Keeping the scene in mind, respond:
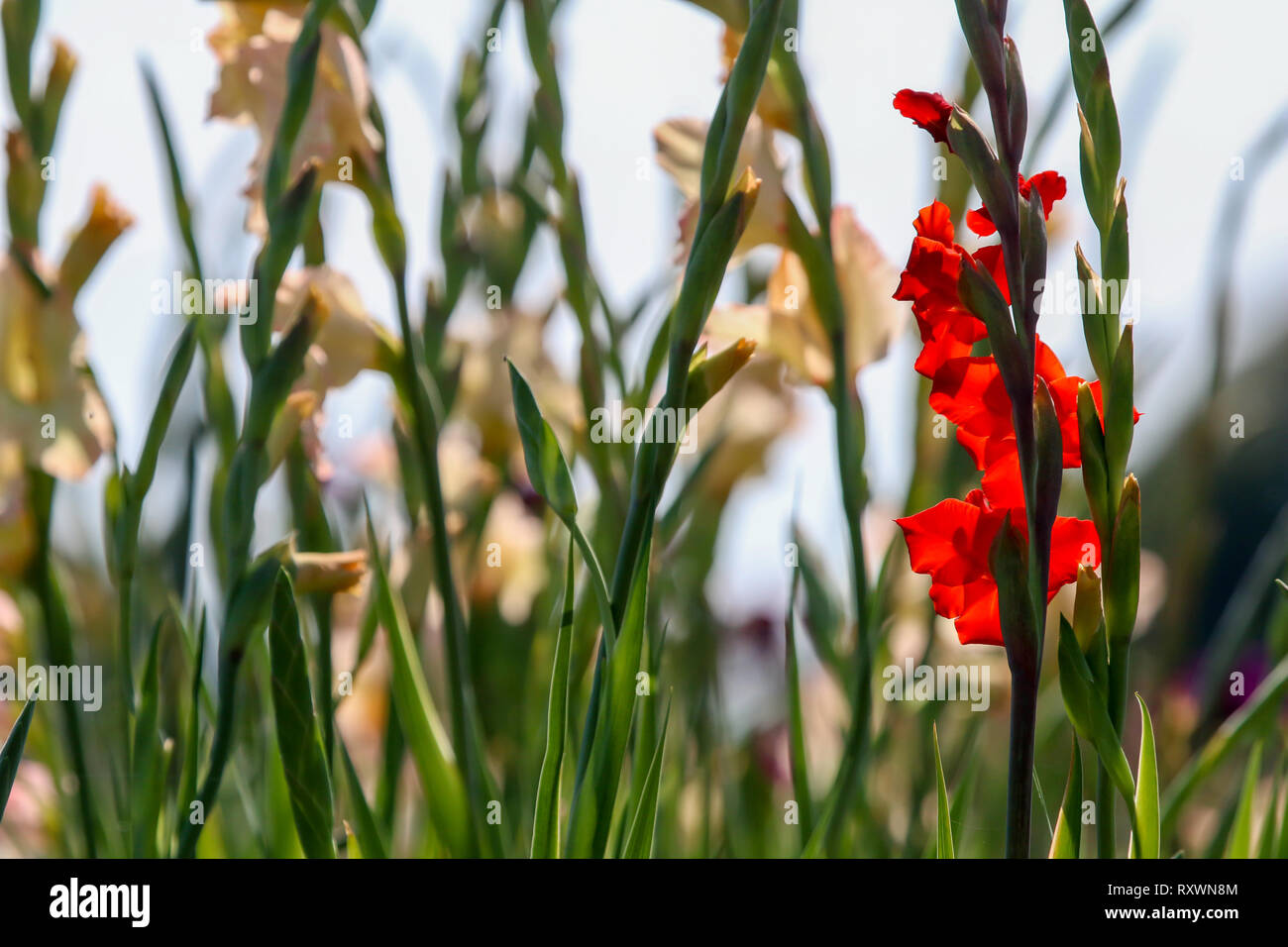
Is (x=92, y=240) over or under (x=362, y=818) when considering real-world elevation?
over

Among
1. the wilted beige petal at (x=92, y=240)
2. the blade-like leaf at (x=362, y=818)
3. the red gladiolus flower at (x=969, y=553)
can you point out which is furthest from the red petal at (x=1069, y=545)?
the wilted beige petal at (x=92, y=240)

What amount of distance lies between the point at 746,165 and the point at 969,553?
189 mm

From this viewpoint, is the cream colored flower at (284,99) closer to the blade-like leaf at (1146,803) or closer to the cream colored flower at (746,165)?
the cream colored flower at (746,165)

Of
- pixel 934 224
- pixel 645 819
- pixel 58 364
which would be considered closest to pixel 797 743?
pixel 645 819

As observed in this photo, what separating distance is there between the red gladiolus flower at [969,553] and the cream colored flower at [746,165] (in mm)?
153

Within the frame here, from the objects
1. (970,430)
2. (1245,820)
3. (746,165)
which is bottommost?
(1245,820)

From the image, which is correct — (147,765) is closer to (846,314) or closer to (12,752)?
(12,752)

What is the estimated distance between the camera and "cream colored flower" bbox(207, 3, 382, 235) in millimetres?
341

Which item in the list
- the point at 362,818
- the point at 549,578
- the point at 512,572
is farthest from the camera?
the point at 512,572

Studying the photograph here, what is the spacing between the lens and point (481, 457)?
553 mm

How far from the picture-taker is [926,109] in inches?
7.9
